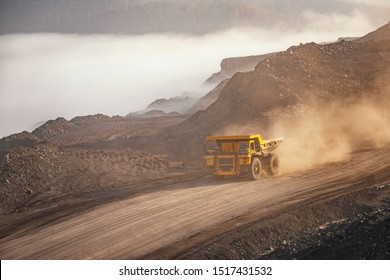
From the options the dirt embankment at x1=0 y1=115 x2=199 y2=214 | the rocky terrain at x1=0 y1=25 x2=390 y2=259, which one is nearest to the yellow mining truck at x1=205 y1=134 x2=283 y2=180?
the rocky terrain at x1=0 y1=25 x2=390 y2=259

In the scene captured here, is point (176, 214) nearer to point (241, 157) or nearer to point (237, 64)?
point (241, 157)

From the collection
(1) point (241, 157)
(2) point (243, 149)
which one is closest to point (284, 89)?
(2) point (243, 149)

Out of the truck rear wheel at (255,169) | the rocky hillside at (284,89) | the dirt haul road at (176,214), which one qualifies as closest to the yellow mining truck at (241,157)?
the truck rear wheel at (255,169)

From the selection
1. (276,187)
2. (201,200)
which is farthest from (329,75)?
(201,200)

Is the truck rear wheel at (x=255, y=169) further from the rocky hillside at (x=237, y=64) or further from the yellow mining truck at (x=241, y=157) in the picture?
the rocky hillside at (x=237, y=64)

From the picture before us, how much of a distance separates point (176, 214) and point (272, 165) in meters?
7.15

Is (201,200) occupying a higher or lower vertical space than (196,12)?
lower

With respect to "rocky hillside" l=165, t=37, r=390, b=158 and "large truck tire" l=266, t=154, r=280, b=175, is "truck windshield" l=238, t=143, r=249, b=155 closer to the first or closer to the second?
"large truck tire" l=266, t=154, r=280, b=175

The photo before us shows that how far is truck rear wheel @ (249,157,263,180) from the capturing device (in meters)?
19.2

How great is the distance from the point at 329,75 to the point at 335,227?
2785cm

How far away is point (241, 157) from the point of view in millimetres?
19031

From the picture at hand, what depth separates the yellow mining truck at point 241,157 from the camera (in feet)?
62.9

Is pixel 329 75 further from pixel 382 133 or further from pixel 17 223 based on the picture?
pixel 17 223
